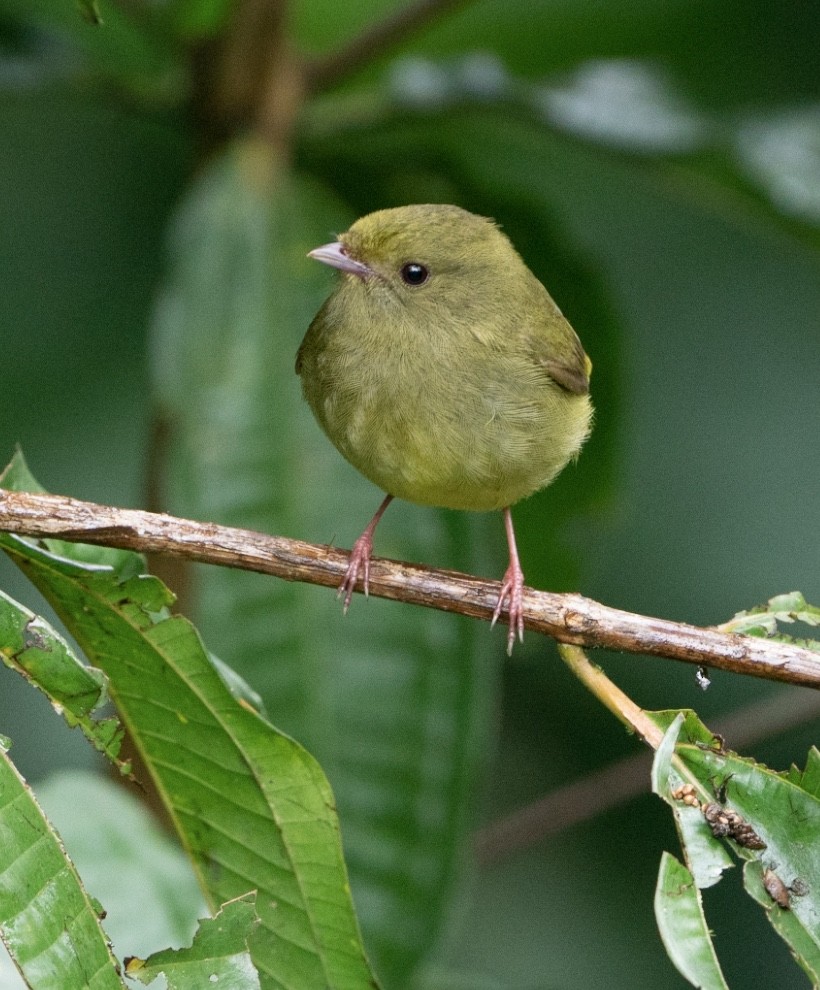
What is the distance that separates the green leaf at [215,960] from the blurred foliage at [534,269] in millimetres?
1418

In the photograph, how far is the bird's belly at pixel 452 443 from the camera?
3059mm

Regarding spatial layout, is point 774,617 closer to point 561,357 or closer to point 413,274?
point 561,357

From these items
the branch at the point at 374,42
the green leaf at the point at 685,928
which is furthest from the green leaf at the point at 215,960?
the branch at the point at 374,42

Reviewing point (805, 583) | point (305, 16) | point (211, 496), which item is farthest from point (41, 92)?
point (805, 583)

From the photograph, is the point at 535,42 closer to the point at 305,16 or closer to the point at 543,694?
the point at 305,16

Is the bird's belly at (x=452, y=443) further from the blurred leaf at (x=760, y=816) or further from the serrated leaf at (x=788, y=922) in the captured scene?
the serrated leaf at (x=788, y=922)

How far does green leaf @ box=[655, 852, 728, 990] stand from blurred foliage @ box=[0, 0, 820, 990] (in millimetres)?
1501

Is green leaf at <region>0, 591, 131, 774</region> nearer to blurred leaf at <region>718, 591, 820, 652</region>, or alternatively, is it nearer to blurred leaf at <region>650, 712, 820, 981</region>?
blurred leaf at <region>650, 712, 820, 981</region>

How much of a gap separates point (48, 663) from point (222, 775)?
314 millimetres

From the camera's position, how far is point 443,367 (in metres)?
3.21

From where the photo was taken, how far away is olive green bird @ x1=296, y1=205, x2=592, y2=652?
3090 millimetres

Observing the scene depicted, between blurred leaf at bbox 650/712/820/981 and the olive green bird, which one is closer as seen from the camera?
blurred leaf at bbox 650/712/820/981

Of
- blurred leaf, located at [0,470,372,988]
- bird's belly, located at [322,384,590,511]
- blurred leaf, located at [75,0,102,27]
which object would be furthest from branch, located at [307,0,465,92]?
blurred leaf, located at [0,470,372,988]

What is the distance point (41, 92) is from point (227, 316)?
1107 millimetres
